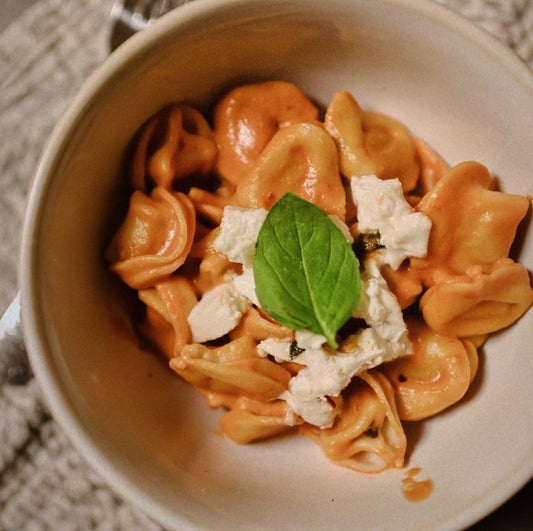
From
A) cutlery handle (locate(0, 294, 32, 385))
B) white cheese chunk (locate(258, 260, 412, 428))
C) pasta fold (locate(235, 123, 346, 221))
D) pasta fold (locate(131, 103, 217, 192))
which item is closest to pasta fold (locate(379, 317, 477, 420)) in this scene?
white cheese chunk (locate(258, 260, 412, 428))

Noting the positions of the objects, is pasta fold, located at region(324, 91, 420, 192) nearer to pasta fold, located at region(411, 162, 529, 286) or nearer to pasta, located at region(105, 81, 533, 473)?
pasta, located at region(105, 81, 533, 473)

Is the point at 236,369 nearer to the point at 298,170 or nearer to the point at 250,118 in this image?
the point at 298,170

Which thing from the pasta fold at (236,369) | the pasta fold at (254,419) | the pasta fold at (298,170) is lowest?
the pasta fold at (254,419)

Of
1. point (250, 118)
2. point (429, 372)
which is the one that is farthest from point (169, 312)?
point (429, 372)

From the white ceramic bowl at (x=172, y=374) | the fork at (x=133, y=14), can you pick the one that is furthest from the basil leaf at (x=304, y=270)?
the fork at (x=133, y=14)

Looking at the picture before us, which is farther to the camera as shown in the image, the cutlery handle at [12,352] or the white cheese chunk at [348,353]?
the cutlery handle at [12,352]

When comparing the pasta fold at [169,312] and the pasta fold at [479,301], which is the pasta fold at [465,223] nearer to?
the pasta fold at [479,301]

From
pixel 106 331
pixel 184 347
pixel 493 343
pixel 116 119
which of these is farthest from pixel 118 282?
pixel 493 343
